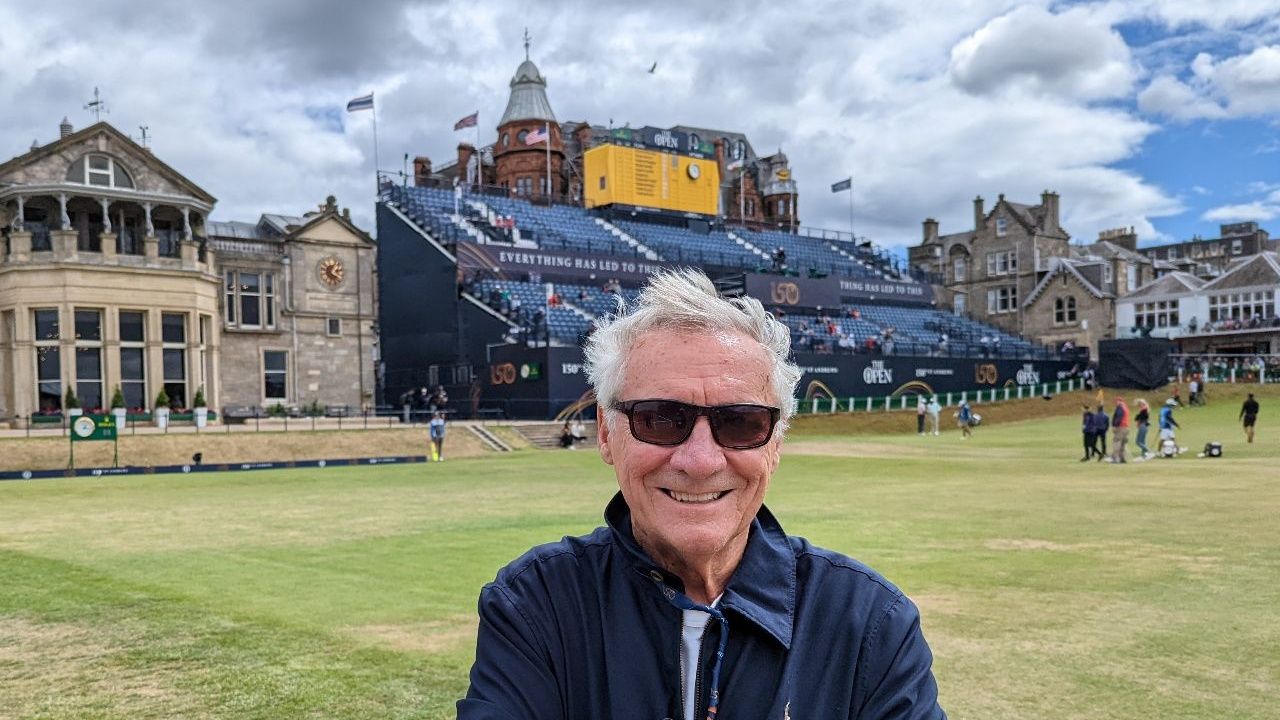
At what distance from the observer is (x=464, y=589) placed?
9.91 meters

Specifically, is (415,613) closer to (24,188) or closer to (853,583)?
(853,583)

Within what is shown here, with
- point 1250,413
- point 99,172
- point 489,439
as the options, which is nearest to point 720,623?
point 1250,413

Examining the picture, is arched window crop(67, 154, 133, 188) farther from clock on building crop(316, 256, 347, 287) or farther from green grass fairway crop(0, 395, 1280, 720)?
green grass fairway crop(0, 395, 1280, 720)

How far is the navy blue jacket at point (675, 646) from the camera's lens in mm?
2689

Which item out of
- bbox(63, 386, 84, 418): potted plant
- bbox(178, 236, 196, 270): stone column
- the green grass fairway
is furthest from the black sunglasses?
bbox(178, 236, 196, 270): stone column

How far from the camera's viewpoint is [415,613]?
344 inches

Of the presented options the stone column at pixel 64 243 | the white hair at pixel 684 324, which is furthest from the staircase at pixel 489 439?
the white hair at pixel 684 324

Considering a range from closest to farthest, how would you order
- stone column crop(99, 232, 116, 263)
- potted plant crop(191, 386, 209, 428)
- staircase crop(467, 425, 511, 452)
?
staircase crop(467, 425, 511, 452) < potted plant crop(191, 386, 209, 428) < stone column crop(99, 232, 116, 263)

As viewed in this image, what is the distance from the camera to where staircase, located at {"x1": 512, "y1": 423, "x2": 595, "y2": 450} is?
40312 millimetres

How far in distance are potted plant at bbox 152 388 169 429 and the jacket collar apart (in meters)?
38.9

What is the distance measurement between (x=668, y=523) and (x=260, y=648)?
18.4ft

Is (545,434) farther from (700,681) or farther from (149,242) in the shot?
(700,681)

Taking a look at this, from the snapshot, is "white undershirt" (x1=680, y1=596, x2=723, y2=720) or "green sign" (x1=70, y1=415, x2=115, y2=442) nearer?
"white undershirt" (x1=680, y1=596, x2=723, y2=720)

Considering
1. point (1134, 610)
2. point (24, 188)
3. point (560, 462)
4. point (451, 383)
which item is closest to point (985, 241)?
point (451, 383)
